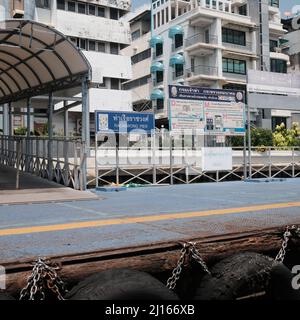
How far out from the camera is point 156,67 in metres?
46.7

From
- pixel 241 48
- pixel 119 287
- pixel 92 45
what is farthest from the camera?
pixel 241 48

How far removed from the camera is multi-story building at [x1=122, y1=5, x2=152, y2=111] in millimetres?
50453

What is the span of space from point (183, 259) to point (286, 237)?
1344mm

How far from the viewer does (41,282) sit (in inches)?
121

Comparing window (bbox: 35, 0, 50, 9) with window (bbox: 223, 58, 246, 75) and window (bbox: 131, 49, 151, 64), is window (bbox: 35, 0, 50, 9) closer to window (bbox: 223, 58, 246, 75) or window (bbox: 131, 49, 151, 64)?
window (bbox: 131, 49, 151, 64)

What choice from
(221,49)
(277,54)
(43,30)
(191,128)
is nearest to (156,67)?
(221,49)

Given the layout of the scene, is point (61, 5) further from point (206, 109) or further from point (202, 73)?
point (206, 109)

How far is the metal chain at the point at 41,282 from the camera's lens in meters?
3.04

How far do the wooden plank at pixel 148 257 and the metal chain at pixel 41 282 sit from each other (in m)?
0.04

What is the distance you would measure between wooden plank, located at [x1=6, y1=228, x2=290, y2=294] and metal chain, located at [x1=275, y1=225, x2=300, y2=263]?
0.04 m

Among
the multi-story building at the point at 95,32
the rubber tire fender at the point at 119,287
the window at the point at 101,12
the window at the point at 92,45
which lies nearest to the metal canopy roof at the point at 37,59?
the rubber tire fender at the point at 119,287

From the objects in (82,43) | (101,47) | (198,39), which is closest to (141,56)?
(198,39)
